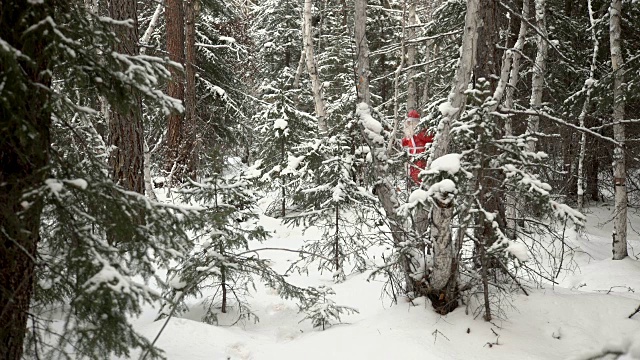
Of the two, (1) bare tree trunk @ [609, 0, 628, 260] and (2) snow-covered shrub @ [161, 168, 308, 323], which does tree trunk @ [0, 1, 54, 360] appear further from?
(1) bare tree trunk @ [609, 0, 628, 260]

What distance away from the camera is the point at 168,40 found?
1091cm

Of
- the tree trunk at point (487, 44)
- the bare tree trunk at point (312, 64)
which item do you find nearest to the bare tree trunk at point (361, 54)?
the tree trunk at point (487, 44)

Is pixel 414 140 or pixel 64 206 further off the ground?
pixel 414 140

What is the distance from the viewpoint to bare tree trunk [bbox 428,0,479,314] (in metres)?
4.86

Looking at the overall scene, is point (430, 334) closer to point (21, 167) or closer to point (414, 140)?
point (21, 167)

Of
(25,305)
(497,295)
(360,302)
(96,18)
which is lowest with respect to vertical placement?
(497,295)

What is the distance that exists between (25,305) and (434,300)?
4118 mm

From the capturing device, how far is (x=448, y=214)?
16.1 ft

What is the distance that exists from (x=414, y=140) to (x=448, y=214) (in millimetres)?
4135

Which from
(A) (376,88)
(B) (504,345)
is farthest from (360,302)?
(A) (376,88)

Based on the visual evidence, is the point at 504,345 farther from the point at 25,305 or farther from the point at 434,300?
the point at 25,305

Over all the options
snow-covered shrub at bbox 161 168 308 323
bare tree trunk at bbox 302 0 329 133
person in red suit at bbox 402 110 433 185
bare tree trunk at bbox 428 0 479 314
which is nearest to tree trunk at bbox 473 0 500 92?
bare tree trunk at bbox 428 0 479 314

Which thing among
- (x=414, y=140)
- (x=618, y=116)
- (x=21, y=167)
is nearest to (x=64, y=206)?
(x=21, y=167)

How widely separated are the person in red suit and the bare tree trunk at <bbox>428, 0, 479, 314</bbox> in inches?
50.6
